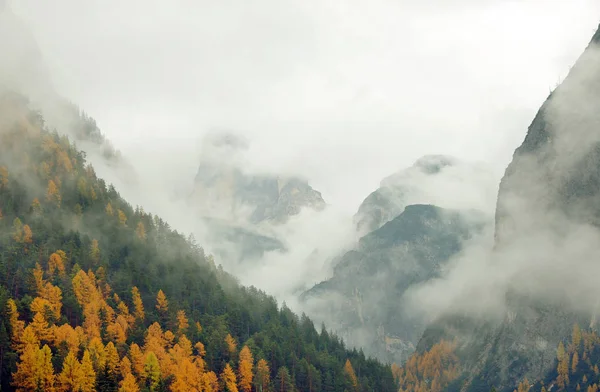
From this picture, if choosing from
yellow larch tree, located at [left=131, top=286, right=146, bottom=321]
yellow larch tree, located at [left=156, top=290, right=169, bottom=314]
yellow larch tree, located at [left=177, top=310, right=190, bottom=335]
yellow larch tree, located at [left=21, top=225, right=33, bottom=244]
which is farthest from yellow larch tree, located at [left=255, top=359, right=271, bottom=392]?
yellow larch tree, located at [left=21, top=225, right=33, bottom=244]

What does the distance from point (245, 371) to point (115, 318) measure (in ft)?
102

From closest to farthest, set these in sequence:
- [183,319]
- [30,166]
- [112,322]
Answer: [112,322] < [183,319] < [30,166]

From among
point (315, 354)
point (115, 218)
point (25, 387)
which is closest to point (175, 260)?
point (115, 218)

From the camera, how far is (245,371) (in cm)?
15462

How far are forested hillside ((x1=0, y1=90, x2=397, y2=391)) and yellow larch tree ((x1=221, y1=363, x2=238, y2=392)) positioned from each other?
32 cm

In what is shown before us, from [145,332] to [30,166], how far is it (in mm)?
73752

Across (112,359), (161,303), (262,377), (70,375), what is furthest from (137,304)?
(70,375)

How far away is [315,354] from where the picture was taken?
596ft

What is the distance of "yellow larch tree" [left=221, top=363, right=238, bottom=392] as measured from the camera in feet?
482


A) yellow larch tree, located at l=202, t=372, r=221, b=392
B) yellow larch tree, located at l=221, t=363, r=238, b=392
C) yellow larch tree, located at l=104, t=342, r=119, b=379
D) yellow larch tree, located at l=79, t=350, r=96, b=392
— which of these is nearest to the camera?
yellow larch tree, located at l=79, t=350, r=96, b=392

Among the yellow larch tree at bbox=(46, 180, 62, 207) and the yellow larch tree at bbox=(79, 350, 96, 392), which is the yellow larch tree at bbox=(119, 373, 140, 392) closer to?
the yellow larch tree at bbox=(79, 350, 96, 392)

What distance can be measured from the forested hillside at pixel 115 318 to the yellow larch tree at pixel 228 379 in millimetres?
322

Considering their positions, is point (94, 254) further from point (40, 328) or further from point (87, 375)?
point (87, 375)

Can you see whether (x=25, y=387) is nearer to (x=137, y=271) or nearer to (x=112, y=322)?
(x=112, y=322)
